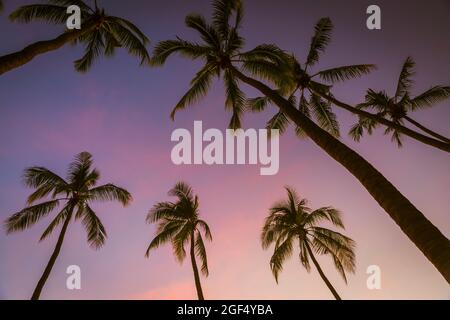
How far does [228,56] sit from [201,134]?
3423mm

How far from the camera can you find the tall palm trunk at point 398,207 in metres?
4.19

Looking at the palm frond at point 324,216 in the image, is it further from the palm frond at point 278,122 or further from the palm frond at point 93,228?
the palm frond at point 93,228

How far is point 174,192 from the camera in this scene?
1831 centimetres

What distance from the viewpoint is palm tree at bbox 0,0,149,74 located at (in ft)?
33.8

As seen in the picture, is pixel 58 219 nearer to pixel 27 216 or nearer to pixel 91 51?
pixel 27 216

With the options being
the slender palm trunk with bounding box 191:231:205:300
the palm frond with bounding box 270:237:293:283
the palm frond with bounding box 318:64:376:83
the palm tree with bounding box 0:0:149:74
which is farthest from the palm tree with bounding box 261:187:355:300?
the palm tree with bounding box 0:0:149:74

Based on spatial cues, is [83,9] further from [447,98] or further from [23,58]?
[447,98]

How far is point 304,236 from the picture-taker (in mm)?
17781

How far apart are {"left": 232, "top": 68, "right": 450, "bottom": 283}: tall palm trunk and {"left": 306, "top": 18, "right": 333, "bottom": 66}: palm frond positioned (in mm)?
6607

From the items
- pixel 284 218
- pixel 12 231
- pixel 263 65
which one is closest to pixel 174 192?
pixel 284 218

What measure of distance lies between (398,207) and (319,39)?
9.64 meters

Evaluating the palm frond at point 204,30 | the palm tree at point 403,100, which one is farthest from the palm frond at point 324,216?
the palm frond at point 204,30

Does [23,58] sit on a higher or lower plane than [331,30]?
lower
